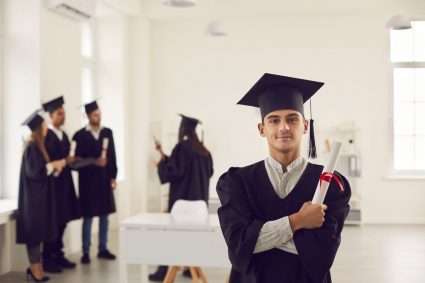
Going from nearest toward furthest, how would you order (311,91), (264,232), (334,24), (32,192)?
1. (264,232)
2. (311,91)
3. (32,192)
4. (334,24)

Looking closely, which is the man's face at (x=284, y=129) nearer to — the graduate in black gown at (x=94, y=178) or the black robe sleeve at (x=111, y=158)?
the graduate in black gown at (x=94, y=178)

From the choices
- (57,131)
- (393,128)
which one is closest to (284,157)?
(57,131)

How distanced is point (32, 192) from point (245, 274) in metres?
3.69

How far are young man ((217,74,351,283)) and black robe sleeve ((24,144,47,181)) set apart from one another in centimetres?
351

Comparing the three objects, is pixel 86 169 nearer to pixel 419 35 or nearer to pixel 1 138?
pixel 1 138

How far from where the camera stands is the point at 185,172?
553 cm

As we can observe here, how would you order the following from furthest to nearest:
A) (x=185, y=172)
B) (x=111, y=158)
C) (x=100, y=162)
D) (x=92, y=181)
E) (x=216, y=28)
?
(x=216, y=28), (x=111, y=158), (x=92, y=181), (x=100, y=162), (x=185, y=172)

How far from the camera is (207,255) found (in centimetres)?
428

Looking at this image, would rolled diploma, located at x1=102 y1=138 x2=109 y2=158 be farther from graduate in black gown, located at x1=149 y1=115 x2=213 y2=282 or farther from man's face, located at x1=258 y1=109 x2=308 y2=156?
man's face, located at x1=258 y1=109 x2=308 y2=156

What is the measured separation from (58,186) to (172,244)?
1.82 m

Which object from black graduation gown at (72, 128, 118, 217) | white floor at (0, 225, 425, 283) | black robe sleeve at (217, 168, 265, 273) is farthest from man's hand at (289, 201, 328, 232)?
black graduation gown at (72, 128, 118, 217)

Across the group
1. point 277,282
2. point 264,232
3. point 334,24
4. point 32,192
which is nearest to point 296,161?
point 264,232

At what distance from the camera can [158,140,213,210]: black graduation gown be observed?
5.48m

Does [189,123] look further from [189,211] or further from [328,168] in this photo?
[328,168]
